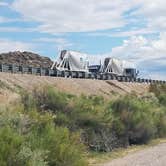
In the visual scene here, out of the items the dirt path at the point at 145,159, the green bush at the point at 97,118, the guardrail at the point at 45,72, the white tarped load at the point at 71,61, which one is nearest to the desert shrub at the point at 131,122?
the green bush at the point at 97,118

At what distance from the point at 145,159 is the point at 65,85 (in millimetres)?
34193

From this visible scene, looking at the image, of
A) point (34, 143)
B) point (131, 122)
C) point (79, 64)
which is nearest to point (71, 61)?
point (79, 64)

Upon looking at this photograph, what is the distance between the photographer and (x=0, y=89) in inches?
1677

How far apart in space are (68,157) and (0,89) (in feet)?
80.2

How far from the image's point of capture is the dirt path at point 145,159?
81.9 feet

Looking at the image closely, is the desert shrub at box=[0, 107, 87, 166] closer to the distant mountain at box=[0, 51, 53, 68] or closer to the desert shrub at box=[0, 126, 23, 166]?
the desert shrub at box=[0, 126, 23, 166]

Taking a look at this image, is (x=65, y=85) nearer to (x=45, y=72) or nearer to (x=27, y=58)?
(x=45, y=72)

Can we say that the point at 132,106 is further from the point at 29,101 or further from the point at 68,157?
the point at 68,157

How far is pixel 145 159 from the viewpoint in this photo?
2652 centimetres

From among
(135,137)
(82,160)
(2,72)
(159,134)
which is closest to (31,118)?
(82,160)

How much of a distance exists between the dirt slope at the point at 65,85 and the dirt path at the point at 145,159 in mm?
10067

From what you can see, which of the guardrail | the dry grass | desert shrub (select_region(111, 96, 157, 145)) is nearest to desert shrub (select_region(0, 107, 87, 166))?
the dry grass

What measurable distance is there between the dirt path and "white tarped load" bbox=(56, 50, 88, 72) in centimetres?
4950

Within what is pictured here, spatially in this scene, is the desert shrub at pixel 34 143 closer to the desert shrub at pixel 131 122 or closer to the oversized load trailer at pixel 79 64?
the desert shrub at pixel 131 122
